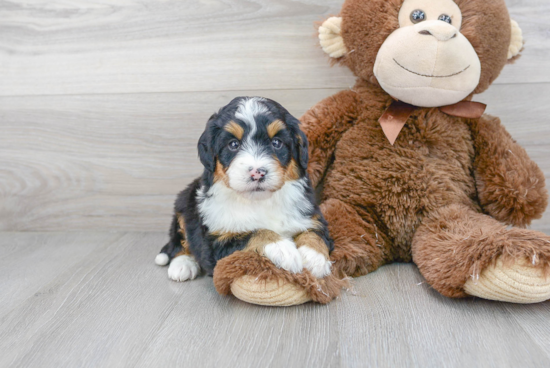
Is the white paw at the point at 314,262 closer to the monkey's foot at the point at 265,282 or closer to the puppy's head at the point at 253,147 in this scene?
the monkey's foot at the point at 265,282

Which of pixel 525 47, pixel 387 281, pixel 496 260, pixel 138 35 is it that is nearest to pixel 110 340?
pixel 387 281

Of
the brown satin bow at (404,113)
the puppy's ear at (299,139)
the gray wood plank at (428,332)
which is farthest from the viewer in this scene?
the brown satin bow at (404,113)

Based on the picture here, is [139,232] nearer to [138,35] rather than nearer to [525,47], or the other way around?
[138,35]

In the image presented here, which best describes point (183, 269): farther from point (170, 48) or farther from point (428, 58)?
point (428, 58)

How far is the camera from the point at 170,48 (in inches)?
91.9

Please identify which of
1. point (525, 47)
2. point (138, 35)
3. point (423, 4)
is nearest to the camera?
point (423, 4)

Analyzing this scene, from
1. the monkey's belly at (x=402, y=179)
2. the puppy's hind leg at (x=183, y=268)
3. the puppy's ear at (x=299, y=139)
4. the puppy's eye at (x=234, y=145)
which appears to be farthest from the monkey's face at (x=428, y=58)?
the puppy's hind leg at (x=183, y=268)

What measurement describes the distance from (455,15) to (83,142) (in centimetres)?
189

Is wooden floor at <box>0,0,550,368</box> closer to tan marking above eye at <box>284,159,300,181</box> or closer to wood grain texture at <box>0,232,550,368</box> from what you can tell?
wood grain texture at <box>0,232,550,368</box>

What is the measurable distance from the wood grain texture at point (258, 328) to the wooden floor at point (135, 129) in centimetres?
1

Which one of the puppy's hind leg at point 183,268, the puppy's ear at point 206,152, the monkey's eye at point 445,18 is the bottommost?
the puppy's hind leg at point 183,268

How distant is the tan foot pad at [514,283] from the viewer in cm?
141

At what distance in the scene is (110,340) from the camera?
140 cm

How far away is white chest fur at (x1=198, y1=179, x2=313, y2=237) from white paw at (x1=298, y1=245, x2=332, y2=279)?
13 cm
